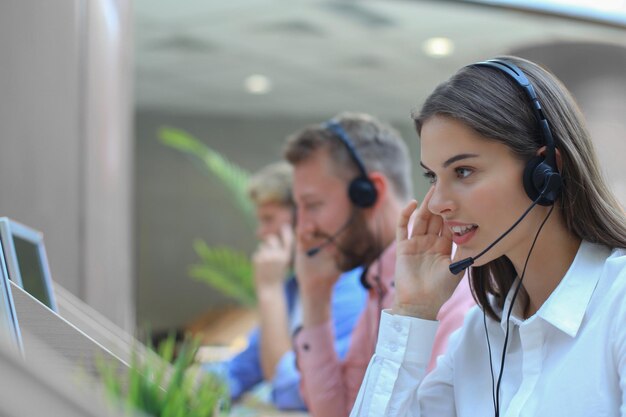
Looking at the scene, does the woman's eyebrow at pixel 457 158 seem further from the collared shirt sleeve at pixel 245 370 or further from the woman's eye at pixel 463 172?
the collared shirt sleeve at pixel 245 370

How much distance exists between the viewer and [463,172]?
95 centimetres

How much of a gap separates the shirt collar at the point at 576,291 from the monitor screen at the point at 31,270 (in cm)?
62

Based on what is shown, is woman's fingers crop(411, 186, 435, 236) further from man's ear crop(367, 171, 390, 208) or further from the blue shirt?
the blue shirt

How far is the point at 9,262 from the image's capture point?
0.92 m

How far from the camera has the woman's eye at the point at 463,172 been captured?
94 cm

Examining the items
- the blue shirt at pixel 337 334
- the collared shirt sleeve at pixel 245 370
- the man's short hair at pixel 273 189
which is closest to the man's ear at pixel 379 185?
the blue shirt at pixel 337 334

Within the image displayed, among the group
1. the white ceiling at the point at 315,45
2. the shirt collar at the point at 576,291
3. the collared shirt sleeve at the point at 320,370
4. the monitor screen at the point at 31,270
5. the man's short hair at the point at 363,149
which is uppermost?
the shirt collar at the point at 576,291

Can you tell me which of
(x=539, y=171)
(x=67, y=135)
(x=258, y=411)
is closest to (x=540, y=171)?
(x=539, y=171)

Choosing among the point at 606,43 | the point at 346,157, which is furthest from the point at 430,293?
the point at 606,43

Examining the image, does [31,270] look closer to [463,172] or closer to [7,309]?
[7,309]

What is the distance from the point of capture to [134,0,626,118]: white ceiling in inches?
203

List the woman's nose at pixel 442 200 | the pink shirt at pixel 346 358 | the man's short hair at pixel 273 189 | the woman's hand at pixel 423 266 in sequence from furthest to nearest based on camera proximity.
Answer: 1. the man's short hair at pixel 273 189
2. the pink shirt at pixel 346 358
3. the woman's hand at pixel 423 266
4. the woman's nose at pixel 442 200

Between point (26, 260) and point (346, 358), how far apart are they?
2.54 ft

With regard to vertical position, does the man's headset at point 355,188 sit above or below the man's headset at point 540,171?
below
